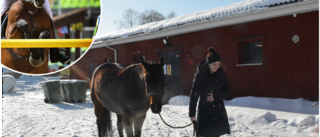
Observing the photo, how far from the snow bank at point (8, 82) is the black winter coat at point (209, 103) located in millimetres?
1935

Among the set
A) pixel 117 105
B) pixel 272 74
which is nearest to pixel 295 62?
pixel 272 74

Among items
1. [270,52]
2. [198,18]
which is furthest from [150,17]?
[270,52]

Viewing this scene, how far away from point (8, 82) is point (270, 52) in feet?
11.2

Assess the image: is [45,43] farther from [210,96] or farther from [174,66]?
[174,66]

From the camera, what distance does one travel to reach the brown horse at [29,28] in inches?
60.7

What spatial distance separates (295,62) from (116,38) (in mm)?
2679

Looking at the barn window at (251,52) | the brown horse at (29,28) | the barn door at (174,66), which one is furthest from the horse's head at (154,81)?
the barn window at (251,52)

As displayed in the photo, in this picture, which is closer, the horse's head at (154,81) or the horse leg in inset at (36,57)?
the horse leg in inset at (36,57)

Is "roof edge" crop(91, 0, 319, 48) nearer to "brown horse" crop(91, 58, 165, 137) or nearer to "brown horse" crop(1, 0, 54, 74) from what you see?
"brown horse" crop(91, 58, 165, 137)

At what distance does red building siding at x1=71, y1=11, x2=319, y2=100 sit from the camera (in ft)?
13.6

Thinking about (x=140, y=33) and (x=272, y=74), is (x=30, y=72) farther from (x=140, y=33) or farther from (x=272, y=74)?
(x=272, y=74)

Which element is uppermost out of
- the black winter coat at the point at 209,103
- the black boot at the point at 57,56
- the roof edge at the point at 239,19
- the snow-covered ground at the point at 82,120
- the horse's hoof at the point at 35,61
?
the roof edge at the point at 239,19

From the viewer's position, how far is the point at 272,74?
434 centimetres

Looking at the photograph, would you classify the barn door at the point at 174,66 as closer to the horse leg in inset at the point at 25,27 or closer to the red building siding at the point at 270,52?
the red building siding at the point at 270,52
